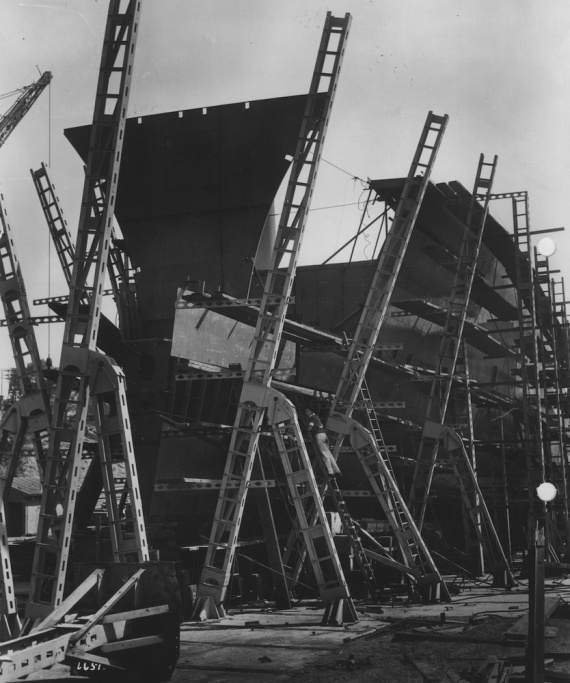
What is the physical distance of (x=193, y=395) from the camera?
1847 cm

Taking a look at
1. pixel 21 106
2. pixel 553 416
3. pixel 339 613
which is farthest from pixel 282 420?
pixel 21 106

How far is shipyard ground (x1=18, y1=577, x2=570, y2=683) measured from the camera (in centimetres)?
951

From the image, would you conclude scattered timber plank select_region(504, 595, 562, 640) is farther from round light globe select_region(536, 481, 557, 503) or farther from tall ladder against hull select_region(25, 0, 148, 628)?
tall ladder against hull select_region(25, 0, 148, 628)

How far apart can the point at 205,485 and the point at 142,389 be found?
12.7 ft

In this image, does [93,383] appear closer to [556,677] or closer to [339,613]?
[339,613]

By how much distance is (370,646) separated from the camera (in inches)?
450

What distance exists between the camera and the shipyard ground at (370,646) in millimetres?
9508

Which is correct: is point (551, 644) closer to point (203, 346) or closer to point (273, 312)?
point (273, 312)

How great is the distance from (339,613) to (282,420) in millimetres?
3361

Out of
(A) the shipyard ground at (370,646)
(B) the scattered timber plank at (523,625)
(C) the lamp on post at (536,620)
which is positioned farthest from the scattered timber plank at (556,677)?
(B) the scattered timber plank at (523,625)

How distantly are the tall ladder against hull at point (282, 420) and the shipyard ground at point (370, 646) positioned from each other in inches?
27.8

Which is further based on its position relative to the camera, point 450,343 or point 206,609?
point 450,343

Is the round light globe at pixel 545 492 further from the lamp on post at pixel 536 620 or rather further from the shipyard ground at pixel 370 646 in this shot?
the lamp on post at pixel 536 620

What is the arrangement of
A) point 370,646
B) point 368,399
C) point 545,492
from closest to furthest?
1. point 545,492
2. point 370,646
3. point 368,399
